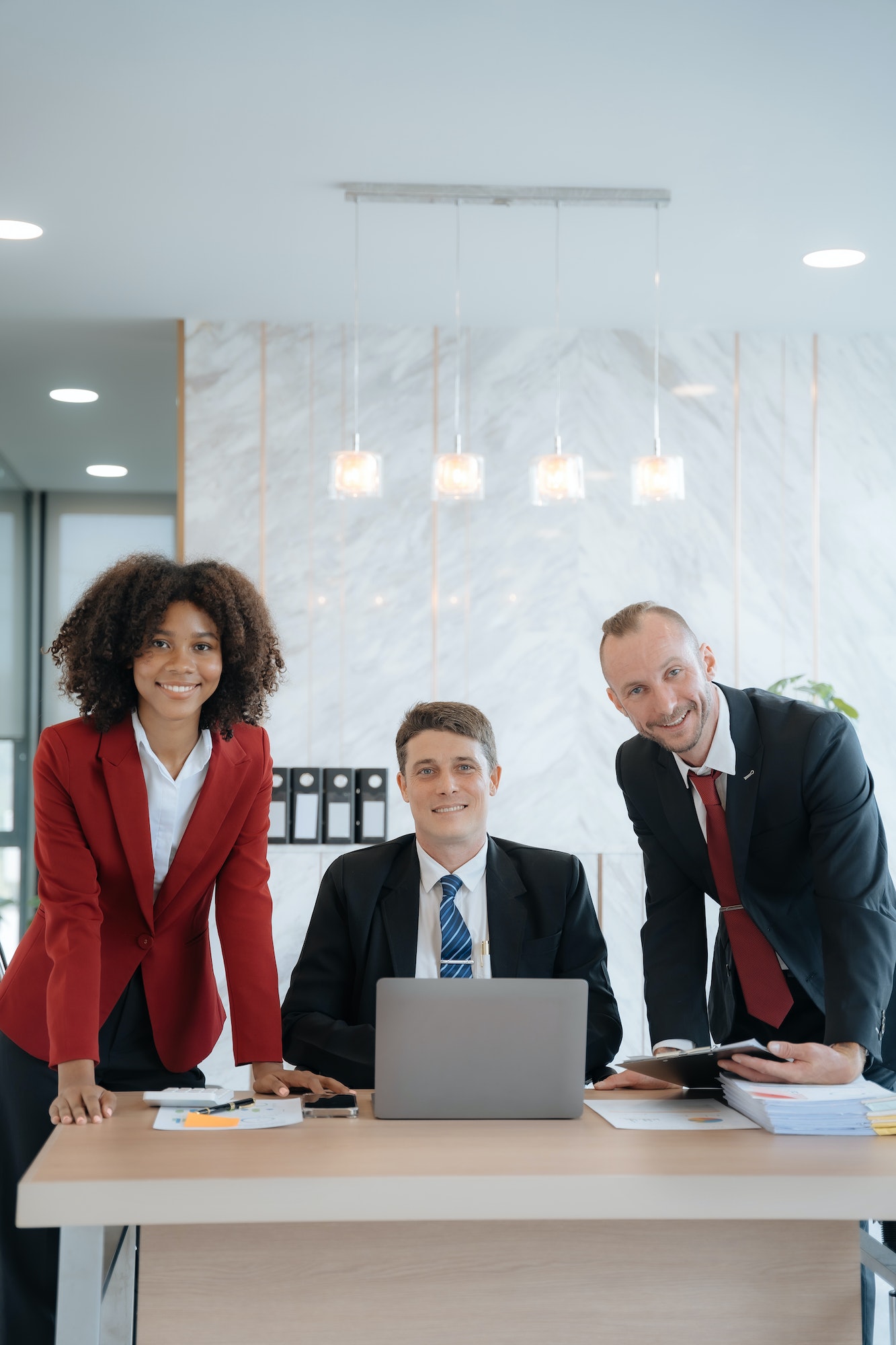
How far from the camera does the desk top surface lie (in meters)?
1.55

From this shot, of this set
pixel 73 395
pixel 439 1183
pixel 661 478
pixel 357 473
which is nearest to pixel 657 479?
pixel 661 478

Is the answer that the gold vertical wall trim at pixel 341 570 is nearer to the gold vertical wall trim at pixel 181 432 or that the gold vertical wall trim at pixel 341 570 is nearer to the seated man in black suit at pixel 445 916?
the gold vertical wall trim at pixel 181 432

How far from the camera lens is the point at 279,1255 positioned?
5.66 ft

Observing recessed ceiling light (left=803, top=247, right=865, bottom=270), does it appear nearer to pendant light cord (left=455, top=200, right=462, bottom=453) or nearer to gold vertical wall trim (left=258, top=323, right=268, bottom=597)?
pendant light cord (left=455, top=200, right=462, bottom=453)

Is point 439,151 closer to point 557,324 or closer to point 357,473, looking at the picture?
point 357,473

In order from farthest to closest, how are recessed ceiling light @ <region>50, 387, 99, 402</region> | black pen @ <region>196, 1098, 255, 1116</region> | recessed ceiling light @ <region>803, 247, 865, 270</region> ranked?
recessed ceiling light @ <region>50, 387, 99, 402</region>
recessed ceiling light @ <region>803, 247, 865, 270</region>
black pen @ <region>196, 1098, 255, 1116</region>

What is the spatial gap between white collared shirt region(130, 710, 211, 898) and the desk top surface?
2.11 ft

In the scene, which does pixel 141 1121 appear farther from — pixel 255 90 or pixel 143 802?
pixel 255 90

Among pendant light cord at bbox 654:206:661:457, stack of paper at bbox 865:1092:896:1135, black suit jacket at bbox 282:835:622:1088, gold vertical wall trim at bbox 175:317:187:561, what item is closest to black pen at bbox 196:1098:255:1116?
black suit jacket at bbox 282:835:622:1088

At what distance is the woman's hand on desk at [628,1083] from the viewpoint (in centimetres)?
221

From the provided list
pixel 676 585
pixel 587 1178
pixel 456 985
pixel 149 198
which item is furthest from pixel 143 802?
pixel 676 585

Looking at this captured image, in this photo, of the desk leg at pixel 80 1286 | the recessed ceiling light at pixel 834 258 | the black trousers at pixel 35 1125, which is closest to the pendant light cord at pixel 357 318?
the recessed ceiling light at pixel 834 258

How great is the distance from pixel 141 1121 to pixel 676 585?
350 cm

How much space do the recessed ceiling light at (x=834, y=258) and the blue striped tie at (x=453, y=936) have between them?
105 inches
